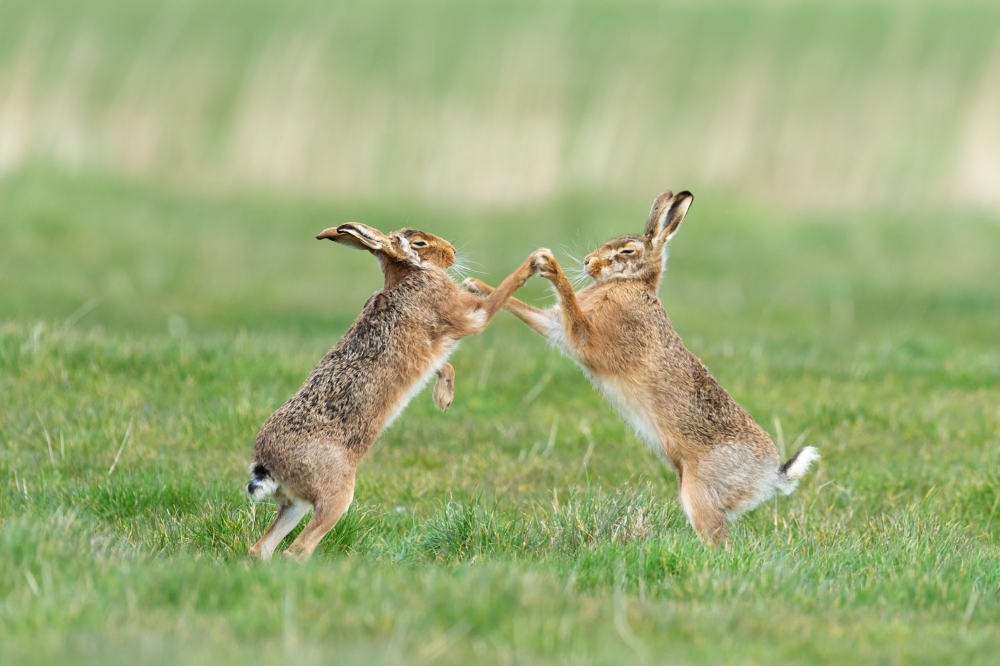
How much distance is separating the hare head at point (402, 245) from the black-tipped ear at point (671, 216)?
41.8 inches

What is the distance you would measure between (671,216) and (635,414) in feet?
3.43

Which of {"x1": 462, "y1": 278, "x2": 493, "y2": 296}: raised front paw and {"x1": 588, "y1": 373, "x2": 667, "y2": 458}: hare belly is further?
{"x1": 462, "y1": 278, "x2": 493, "y2": 296}: raised front paw

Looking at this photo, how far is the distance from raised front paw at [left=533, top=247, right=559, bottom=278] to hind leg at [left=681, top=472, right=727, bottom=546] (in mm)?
1123

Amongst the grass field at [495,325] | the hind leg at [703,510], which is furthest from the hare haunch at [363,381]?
the hind leg at [703,510]

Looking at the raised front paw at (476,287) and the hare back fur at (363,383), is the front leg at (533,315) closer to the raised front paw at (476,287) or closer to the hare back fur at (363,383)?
the raised front paw at (476,287)

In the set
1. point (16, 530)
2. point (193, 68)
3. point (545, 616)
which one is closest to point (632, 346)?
point (545, 616)

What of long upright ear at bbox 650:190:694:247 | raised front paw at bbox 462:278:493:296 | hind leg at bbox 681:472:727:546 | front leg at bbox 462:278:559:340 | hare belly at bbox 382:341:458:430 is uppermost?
long upright ear at bbox 650:190:694:247

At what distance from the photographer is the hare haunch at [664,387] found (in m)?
5.52

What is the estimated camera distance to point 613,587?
14.5 ft

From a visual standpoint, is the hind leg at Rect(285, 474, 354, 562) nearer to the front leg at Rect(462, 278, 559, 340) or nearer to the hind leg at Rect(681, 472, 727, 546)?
the front leg at Rect(462, 278, 559, 340)

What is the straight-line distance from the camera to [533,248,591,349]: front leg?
5598 millimetres

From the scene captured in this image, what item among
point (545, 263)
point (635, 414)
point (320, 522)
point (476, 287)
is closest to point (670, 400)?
point (635, 414)

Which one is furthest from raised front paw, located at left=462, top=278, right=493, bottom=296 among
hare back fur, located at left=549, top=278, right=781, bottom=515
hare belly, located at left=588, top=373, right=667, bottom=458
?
hare belly, located at left=588, top=373, right=667, bottom=458

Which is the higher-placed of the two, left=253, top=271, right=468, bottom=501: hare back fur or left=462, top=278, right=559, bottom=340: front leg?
left=462, top=278, right=559, bottom=340: front leg
